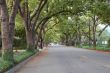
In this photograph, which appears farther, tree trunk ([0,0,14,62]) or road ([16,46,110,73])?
tree trunk ([0,0,14,62])

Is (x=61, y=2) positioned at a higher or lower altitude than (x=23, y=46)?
higher

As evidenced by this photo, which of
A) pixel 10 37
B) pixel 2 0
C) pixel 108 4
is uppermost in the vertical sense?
pixel 108 4

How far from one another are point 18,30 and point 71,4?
19627 millimetres

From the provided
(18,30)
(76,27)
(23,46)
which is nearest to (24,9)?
(18,30)

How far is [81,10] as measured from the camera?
1718 inches

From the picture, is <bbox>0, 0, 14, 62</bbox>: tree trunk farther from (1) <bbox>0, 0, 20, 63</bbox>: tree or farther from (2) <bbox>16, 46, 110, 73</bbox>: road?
(2) <bbox>16, 46, 110, 73</bbox>: road

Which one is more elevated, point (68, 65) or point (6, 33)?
point (6, 33)

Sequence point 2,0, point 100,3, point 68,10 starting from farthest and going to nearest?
point 68,10, point 100,3, point 2,0

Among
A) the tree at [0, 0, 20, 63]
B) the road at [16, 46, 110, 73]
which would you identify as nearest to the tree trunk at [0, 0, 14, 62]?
the tree at [0, 0, 20, 63]

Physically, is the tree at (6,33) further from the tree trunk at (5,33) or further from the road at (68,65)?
the road at (68,65)

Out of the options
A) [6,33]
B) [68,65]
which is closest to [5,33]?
[6,33]

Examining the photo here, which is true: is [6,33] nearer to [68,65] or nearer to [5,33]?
[5,33]

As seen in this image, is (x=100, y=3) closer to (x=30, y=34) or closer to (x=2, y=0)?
(x=30, y=34)

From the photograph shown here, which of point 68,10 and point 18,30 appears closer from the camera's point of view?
point 68,10
